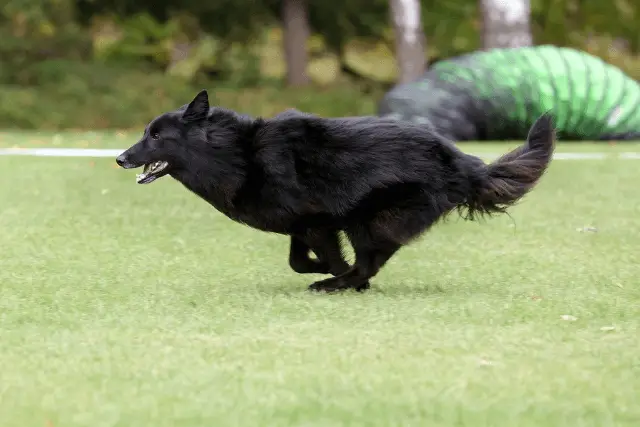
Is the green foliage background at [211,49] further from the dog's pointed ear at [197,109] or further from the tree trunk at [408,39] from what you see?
the dog's pointed ear at [197,109]

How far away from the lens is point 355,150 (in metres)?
5.34

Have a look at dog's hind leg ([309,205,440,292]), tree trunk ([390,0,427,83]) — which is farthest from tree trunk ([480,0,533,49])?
dog's hind leg ([309,205,440,292])

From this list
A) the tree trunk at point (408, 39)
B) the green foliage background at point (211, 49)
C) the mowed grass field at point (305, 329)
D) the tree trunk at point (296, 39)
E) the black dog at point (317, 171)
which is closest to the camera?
the mowed grass field at point (305, 329)

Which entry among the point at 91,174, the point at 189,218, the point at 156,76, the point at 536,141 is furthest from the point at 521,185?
the point at 156,76

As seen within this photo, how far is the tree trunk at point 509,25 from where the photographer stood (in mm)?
18125

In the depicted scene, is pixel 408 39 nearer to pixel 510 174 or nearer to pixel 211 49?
pixel 211 49

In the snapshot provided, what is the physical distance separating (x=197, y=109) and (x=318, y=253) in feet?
2.93

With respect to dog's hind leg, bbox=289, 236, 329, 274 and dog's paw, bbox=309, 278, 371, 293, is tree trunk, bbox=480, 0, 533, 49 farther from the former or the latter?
dog's paw, bbox=309, 278, 371, 293

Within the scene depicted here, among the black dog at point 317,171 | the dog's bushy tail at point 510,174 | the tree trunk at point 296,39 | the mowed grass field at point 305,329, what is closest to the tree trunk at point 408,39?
the tree trunk at point 296,39

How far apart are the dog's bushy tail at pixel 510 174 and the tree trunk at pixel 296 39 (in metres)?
17.0

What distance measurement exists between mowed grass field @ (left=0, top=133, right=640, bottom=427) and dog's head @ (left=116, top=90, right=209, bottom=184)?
1.95 feet

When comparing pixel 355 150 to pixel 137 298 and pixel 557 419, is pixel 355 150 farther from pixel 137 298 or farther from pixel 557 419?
pixel 557 419

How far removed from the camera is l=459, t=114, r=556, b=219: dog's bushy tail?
18.1 feet

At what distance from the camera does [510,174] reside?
5.57 meters
